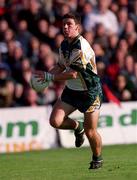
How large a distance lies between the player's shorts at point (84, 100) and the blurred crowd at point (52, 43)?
20.6ft

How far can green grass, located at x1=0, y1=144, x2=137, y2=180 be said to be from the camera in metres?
9.62

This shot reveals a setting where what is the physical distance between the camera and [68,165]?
454 inches

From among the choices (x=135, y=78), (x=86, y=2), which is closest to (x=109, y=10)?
(x=86, y=2)

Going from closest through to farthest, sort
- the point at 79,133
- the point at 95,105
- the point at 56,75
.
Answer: the point at 56,75 < the point at 95,105 < the point at 79,133

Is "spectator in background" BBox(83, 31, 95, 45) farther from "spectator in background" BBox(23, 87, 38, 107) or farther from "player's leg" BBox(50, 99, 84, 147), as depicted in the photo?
"player's leg" BBox(50, 99, 84, 147)

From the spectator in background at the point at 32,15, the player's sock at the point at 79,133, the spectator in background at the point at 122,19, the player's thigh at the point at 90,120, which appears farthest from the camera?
the spectator in background at the point at 122,19

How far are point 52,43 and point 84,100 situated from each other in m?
7.74

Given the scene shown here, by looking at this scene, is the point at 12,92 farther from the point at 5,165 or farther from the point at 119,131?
the point at 5,165

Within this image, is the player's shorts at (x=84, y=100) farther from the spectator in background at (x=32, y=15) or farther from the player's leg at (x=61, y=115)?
the spectator in background at (x=32, y=15)

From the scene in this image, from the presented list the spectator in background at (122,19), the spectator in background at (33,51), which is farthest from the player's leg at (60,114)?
the spectator in background at (122,19)

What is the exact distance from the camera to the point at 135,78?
1780 centimetres

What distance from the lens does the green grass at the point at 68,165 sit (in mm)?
9617

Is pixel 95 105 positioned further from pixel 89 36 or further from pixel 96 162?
pixel 89 36

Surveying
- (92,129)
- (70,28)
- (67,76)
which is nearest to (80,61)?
(67,76)
